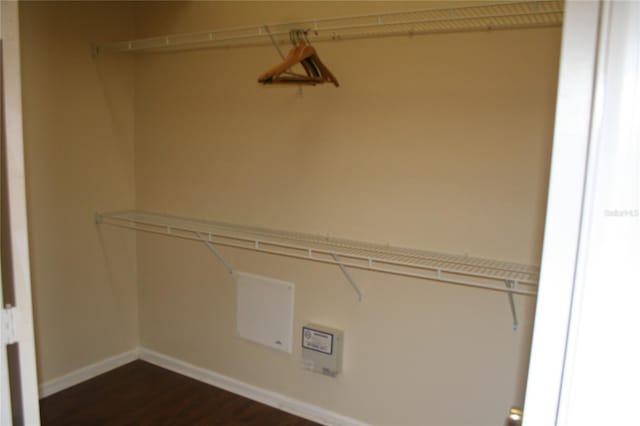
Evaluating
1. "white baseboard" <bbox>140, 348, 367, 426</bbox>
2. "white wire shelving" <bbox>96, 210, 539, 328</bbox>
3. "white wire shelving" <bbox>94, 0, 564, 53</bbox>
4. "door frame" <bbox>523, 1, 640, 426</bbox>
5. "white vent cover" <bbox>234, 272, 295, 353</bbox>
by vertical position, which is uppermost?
"white wire shelving" <bbox>94, 0, 564, 53</bbox>

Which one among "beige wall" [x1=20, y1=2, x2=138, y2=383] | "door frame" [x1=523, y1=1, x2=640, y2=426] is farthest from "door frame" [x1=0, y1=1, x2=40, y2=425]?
"beige wall" [x1=20, y1=2, x2=138, y2=383]

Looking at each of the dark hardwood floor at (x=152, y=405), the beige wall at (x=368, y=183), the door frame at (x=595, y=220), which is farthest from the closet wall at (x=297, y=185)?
the door frame at (x=595, y=220)

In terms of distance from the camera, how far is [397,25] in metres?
2.03

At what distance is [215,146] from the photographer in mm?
2652

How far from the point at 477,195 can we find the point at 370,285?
0.70 meters

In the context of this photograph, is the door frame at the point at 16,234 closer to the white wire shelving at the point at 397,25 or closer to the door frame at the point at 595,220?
the door frame at the point at 595,220

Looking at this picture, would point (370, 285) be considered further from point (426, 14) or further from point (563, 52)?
point (563, 52)

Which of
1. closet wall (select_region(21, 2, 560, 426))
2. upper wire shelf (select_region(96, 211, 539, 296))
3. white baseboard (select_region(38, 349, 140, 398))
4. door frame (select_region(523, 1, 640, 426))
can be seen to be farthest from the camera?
white baseboard (select_region(38, 349, 140, 398))

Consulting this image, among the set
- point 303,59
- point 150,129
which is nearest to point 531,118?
point 303,59

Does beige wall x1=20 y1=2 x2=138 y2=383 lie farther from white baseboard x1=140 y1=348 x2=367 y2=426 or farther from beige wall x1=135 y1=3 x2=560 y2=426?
white baseboard x1=140 y1=348 x2=367 y2=426

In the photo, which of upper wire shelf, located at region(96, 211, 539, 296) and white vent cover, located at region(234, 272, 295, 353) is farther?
white vent cover, located at region(234, 272, 295, 353)

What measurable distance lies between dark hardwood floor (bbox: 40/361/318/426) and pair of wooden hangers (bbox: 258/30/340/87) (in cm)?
182

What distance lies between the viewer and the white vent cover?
2.54 meters

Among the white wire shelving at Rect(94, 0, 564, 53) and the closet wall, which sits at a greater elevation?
the white wire shelving at Rect(94, 0, 564, 53)
